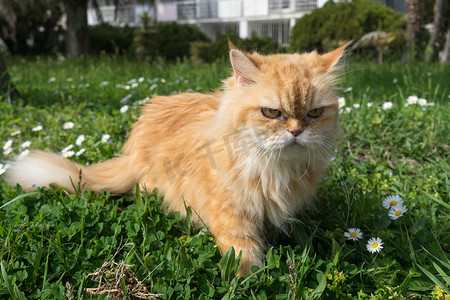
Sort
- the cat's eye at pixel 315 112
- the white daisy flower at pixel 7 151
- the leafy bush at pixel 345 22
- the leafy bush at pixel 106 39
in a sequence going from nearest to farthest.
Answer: the cat's eye at pixel 315 112 < the white daisy flower at pixel 7 151 < the leafy bush at pixel 345 22 < the leafy bush at pixel 106 39

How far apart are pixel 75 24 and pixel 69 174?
13057 mm

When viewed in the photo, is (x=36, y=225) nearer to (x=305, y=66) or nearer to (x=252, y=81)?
(x=252, y=81)

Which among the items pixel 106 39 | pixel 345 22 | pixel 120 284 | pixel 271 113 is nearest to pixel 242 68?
pixel 271 113

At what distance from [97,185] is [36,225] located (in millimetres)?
611

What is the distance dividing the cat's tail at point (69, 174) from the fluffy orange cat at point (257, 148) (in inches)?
19.1

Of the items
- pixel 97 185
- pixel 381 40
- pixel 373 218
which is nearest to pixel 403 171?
pixel 373 218

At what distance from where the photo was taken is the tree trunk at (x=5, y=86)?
4393 millimetres

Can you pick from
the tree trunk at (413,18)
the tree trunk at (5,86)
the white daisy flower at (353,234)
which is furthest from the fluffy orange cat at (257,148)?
the tree trunk at (413,18)

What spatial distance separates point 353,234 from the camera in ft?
6.41

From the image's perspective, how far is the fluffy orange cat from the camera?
1722 mm

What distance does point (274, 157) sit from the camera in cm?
176

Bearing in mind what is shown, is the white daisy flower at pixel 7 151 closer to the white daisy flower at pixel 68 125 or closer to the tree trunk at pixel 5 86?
the white daisy flower at pixel 68 125

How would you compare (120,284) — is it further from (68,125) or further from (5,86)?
(5,86)

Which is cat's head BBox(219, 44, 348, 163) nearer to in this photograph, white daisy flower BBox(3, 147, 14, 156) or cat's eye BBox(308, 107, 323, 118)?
cat's eye BBox(308, 107, 323, 118)
